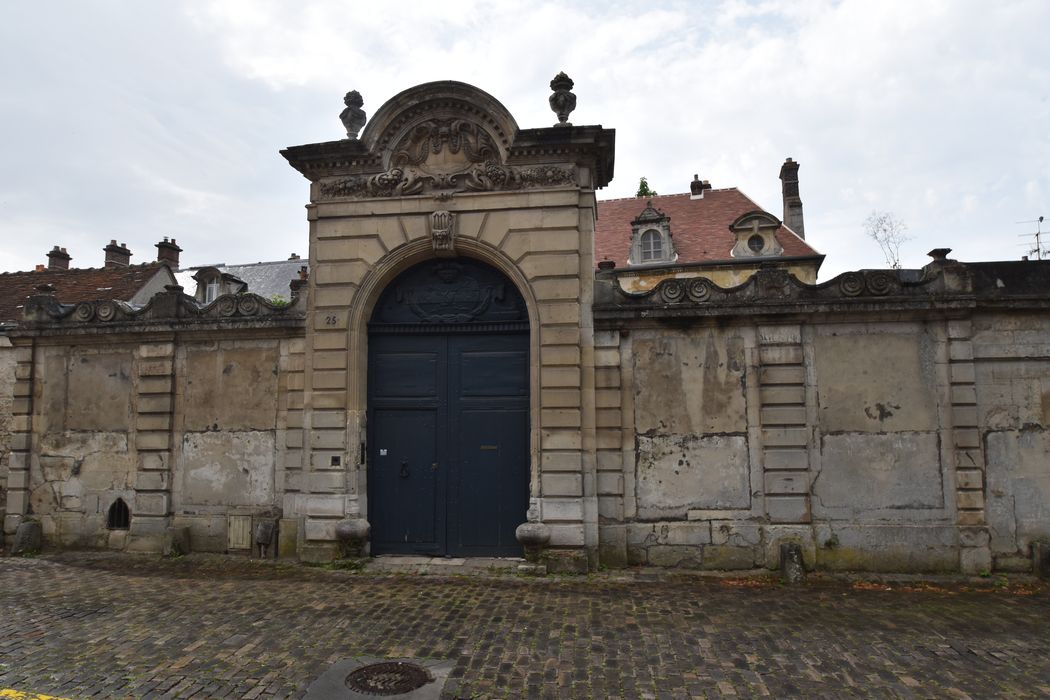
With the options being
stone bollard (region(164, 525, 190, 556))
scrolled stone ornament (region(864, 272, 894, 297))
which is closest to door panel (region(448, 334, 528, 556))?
stone bollard (region(164, 525, 190, 556))

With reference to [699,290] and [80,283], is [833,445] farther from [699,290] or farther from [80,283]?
[80,283]

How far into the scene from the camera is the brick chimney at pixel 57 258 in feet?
73.1

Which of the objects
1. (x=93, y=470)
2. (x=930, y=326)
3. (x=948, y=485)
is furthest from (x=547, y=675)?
(x=93, y=470)

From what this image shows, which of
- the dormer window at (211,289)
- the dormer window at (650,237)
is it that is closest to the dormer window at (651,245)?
the dormer window at (650,237)

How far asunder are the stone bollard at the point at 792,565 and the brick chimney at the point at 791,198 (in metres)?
19.6

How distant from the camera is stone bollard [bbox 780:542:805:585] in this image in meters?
7.25

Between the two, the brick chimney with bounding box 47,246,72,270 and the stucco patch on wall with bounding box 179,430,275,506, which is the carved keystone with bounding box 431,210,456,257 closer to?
the stucco patch on wall with bounding box 179,430,275,506

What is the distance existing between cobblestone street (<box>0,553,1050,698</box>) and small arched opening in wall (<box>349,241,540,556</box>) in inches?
35.7

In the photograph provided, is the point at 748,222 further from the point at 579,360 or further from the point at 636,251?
the point at 579,360

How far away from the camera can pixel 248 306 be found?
880 cm

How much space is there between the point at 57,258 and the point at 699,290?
2437 cm

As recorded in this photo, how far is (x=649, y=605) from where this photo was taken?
6.44m

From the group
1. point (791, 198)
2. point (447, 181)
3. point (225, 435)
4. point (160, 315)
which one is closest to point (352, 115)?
point (447, 181)

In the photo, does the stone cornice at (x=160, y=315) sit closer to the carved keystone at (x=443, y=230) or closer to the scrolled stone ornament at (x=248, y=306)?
the scrolled stone ornament at (x=248, y=306)
